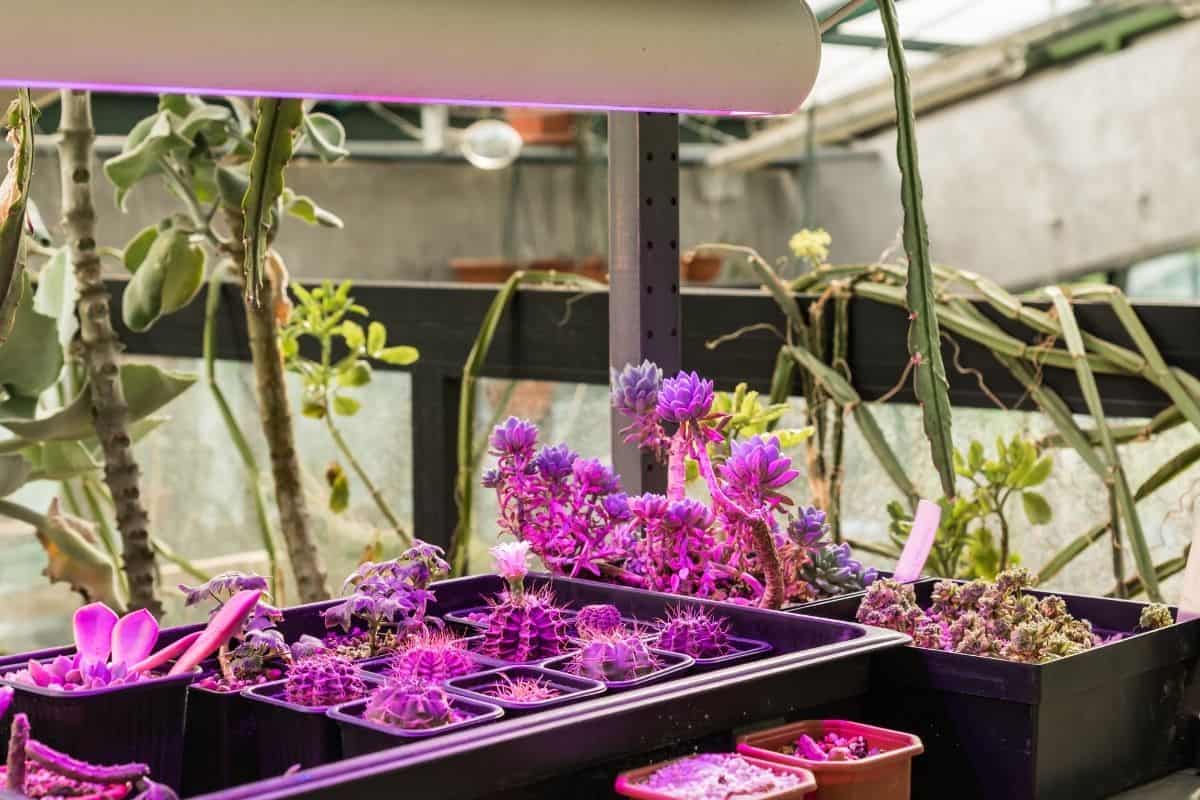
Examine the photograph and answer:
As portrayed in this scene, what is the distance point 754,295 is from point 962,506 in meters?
0.42

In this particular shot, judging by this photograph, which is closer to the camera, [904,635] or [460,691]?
[460,691]

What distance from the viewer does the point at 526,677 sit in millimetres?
1028

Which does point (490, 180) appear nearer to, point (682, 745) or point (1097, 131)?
point (1097, 131)

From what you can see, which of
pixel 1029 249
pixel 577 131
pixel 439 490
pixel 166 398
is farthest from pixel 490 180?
pixel 166 398

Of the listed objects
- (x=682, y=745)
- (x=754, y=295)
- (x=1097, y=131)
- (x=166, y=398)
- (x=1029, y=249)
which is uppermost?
(x=1097, y=131)

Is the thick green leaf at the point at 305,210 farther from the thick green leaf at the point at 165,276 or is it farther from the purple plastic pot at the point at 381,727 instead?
the purple plastic pot at the point at 381,727

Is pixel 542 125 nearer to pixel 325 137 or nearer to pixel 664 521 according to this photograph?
pixel 325 137

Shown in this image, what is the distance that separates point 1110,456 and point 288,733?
127 cm

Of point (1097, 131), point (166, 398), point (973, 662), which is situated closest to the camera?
point (973, 662)

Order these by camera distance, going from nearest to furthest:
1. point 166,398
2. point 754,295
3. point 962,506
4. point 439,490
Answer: point 166,398 → point 962,506 → point 754,295 → point 439,490

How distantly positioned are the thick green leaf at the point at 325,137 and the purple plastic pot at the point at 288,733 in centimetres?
96

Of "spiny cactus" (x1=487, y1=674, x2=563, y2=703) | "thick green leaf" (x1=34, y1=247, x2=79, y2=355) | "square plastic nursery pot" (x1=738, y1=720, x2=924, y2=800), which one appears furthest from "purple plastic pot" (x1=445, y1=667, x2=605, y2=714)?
"thick green leaf" (x1=34, y1=247, x2=79, y2=355)

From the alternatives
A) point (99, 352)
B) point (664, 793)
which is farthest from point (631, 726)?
point (99, 352)

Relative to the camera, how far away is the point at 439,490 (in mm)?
2523
